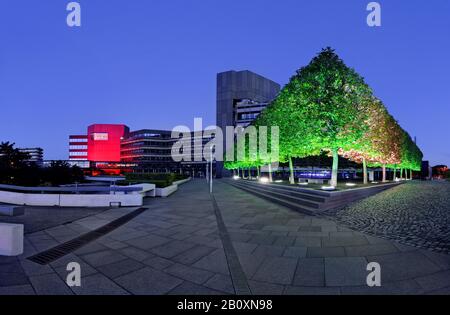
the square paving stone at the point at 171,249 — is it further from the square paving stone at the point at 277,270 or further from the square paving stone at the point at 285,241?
the square paving stone at the point at 285,241

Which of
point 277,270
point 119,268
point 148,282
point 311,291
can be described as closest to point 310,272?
point 277,270

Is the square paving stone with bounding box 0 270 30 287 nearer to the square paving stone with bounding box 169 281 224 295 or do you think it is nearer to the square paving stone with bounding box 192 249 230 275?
the square paving stone with bounding box 169 281 224 295

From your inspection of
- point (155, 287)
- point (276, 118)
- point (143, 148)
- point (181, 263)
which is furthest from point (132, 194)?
point (143, 148)

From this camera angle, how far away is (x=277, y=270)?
5.38m

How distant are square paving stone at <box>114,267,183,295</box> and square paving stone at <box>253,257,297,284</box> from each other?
1.71 m

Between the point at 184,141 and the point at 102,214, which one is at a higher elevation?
the point at 184,141

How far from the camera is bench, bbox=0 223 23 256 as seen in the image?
621 centimetres

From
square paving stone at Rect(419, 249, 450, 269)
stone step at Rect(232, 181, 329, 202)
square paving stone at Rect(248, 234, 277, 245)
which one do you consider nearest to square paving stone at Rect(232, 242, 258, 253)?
square paving stone at Rect(248, 234, 277, 245)

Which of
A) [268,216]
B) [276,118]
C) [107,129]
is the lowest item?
[268,216]

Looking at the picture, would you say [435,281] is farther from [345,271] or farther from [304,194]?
[304,194]

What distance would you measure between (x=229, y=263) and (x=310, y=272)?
70.9 inches
